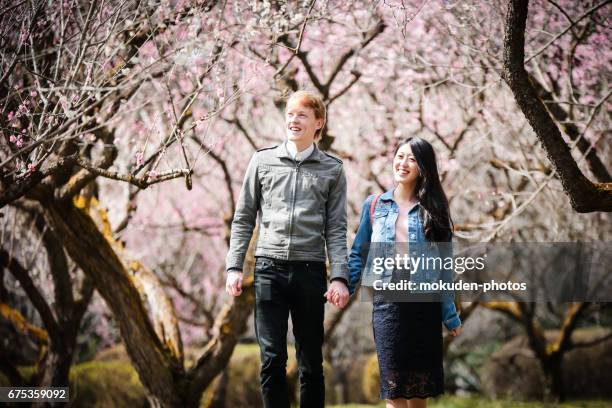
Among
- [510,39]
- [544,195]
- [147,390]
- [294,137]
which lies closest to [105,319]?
[147,390]

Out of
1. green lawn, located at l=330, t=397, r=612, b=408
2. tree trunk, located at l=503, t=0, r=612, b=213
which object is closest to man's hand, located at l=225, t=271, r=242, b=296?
tree trunk, located at l=503, t=0, r=612, b=213

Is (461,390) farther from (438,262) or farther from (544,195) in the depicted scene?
(438,262)

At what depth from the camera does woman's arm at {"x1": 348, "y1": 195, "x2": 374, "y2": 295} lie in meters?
2.81

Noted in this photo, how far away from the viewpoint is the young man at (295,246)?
8.55 ft

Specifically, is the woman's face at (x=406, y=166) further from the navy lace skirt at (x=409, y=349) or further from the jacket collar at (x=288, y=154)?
the navy lace skirt at (x=409, y=349)

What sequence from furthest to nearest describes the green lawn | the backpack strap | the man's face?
the green lawn
the backpack strap
the man's face

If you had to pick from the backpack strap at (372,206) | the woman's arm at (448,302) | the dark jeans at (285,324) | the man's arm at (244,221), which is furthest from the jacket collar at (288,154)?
the woman's arm at (448,302)

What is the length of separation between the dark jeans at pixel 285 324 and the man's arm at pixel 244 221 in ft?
0.37

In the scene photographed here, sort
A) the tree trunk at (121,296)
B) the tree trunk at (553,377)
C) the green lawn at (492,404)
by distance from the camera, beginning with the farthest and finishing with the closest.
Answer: the tree trunk at (553,377), the green lawn at (492,404), the tree trunk at (121,296)

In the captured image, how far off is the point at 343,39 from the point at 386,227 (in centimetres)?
337

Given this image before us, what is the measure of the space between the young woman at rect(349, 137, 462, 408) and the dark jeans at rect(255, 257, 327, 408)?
253mm

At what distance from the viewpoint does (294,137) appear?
2783 millimetres

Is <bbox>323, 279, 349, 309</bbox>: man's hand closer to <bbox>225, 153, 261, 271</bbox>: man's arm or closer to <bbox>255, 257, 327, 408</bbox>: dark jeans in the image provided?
<bbox>255, 257, 327, 408</bbox>: dark jeans

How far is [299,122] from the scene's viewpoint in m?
2.79
